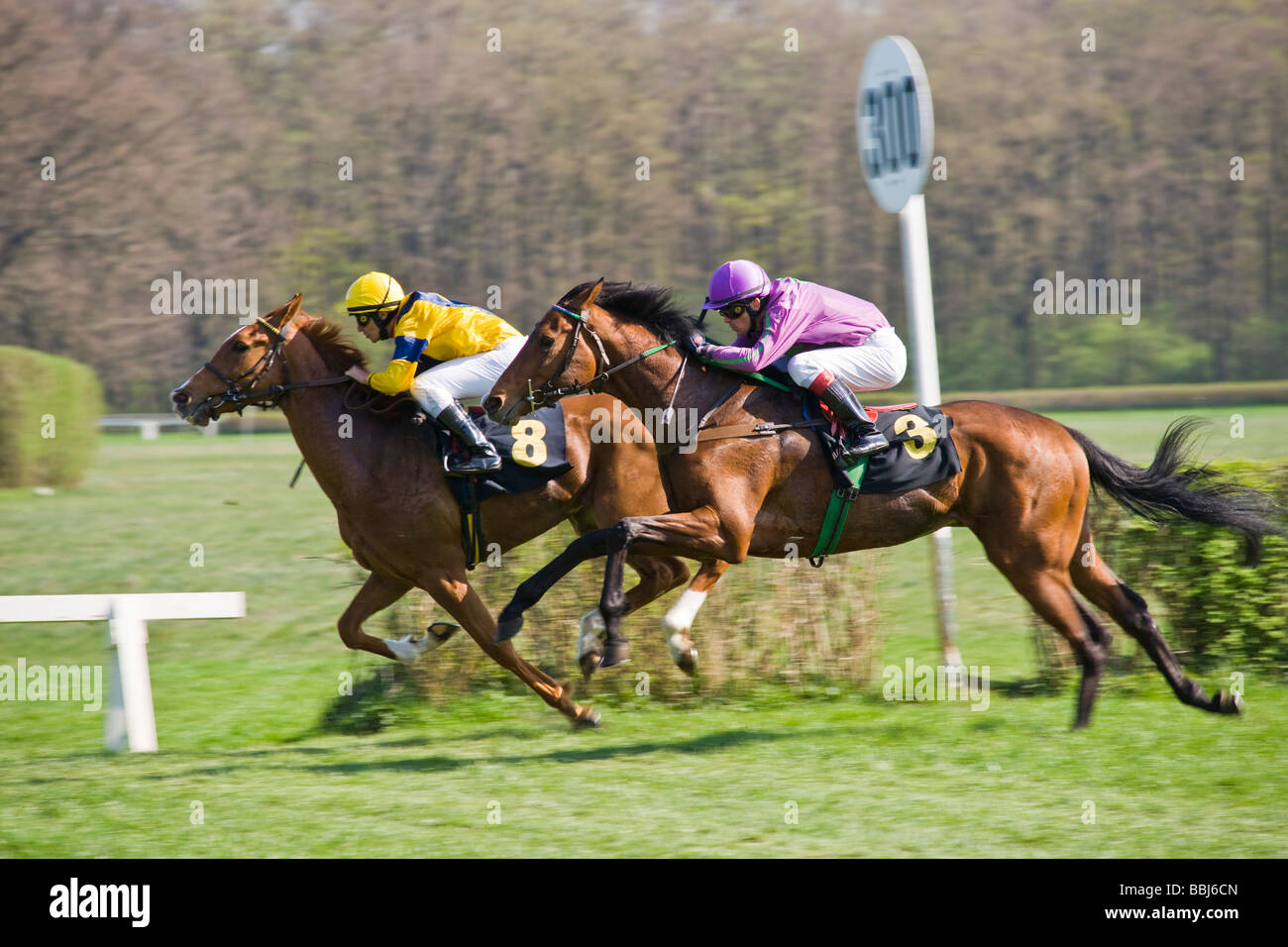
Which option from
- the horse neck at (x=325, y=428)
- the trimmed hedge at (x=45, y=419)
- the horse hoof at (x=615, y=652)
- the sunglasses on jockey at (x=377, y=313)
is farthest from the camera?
the trimmed hedge at (x=45, y=419)

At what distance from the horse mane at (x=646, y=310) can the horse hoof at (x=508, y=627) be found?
1.35 m

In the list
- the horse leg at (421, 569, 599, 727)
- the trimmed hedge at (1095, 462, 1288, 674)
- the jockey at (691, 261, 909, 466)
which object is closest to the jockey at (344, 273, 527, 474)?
the horse leg at (421, 569, 599, 727)

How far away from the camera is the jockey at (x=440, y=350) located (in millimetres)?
5837

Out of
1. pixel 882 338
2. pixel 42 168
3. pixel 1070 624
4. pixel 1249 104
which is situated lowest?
pixel 1070 624

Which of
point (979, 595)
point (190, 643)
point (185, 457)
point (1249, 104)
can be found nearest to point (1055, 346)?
point (1249, 104)

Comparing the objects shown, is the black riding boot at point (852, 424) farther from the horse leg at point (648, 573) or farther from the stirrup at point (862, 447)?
the horse leg at point (648, 573)

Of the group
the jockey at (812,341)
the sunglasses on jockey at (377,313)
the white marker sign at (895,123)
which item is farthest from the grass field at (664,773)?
the white marker sign at (895,123)

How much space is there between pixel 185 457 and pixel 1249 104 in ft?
80.5

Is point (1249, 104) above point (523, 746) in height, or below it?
above

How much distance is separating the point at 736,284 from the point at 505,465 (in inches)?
52.0

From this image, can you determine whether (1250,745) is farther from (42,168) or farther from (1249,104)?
(1249,104)

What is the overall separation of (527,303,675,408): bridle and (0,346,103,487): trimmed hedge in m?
11.6

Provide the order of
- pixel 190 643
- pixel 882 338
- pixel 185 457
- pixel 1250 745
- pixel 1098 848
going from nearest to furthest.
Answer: pixel 1098 848 < pixel 1250 745 < pixel 882 338 < pixel 190 643 < pixel 185 457

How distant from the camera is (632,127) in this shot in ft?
87.5
